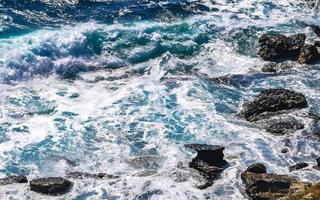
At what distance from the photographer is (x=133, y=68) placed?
59.6ft

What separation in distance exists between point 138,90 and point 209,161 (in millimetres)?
4853

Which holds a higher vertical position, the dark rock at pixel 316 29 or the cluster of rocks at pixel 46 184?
the dark rock at pixel 316 29

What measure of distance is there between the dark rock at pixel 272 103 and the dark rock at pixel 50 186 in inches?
225

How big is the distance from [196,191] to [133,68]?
7784 mm

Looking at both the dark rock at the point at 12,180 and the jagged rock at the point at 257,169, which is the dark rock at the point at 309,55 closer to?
the jagged rock at the point at 257,169

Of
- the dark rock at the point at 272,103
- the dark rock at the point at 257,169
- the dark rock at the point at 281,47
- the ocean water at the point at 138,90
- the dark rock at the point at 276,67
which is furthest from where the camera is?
the dark rock at the point at 281,47

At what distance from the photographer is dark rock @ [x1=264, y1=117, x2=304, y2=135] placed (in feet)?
45.3

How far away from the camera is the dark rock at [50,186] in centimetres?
1110

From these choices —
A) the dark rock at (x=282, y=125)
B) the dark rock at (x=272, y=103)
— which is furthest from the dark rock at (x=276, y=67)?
the dark rock at (x=282, y=125)

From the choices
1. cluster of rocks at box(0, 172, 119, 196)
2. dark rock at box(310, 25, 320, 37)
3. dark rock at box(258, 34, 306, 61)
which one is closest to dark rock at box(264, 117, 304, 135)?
dark rock at box(258, 34, 306, 61)

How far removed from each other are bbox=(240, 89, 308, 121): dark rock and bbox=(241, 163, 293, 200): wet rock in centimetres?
353

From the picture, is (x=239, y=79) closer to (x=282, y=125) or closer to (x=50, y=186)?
(x=282, y=125)

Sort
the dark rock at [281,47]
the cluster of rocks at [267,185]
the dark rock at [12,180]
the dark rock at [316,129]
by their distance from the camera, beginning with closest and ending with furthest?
the cluster of rocks at [267,185] < the dark rock at [12,180] < the dark rock at [316,129] < the dark rock at [281,47]

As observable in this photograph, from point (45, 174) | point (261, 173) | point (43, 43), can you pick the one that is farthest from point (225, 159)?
point (43, 43)
